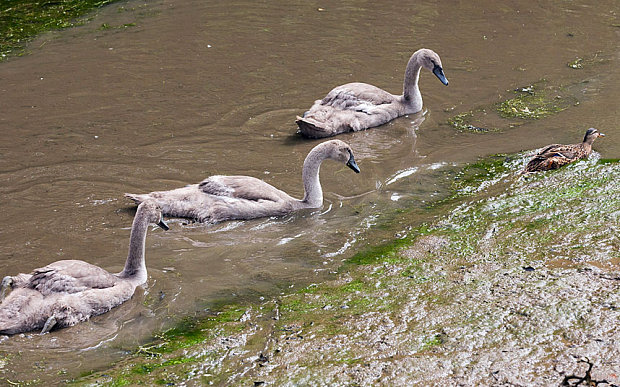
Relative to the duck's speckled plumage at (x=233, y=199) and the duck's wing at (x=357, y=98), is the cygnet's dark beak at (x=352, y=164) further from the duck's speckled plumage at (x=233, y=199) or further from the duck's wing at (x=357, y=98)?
the duck's wing at (x=357, y=98)

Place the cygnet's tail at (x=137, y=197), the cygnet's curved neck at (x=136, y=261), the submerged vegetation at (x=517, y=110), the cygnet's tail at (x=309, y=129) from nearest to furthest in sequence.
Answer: the cygnet's curved neck at (x=136, y=261), the cygnet's tail at (x=137, y=197), the cygnet's tail at (x=309, y=129), the submerged vegetation at (x=517, y=110)

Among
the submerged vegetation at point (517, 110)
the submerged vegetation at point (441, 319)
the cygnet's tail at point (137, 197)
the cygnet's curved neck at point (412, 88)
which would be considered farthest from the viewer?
the cygnet's curved neck at point (412, 88)

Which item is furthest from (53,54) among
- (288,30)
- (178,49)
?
(288,30)

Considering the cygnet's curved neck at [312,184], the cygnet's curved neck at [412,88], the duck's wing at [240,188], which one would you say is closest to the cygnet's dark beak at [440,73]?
the cygnet's curved neck at [412,88]

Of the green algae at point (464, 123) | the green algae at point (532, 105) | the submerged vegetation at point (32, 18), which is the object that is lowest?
the green algae at point (464, 123)

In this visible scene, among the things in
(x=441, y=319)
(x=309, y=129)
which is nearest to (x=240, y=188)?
(x=309, y=129)

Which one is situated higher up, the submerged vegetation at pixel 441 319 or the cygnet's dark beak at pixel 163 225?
the cygnet's dark beak at pixel 163 225

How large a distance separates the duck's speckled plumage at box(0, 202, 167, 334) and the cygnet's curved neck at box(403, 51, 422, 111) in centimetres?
591

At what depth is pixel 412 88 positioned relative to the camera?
11.5 m

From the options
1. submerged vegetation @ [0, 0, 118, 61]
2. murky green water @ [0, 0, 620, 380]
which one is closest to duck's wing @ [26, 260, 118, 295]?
murky green water @ [0, 0, 620, 380]

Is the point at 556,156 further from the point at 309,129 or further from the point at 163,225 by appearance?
the point at 163,225

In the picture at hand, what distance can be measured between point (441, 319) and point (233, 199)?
347 centimetres

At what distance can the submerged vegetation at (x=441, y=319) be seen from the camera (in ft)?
16.3

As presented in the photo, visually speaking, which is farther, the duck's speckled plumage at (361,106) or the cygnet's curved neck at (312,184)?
the duck's speckled plumage at (361,106)
